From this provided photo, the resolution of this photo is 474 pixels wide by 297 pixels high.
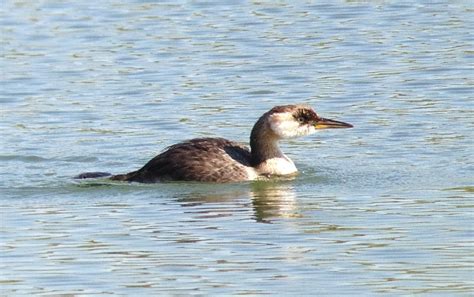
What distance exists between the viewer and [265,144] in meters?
18.5

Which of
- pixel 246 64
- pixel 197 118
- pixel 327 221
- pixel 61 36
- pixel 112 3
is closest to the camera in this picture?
pixel 327 221

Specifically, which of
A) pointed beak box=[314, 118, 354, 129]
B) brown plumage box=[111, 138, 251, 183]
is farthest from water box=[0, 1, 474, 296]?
pointed beak box=[314, 118, 354, 129]

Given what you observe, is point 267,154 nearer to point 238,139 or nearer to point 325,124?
point 325,124

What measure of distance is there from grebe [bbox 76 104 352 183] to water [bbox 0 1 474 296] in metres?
0.20

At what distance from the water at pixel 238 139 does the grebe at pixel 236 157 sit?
20 cm

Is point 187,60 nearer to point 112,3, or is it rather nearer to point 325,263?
point 112,3

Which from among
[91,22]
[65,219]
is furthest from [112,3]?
[65,219]

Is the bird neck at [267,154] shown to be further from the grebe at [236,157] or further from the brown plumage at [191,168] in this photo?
the brown plumage at [191,168]

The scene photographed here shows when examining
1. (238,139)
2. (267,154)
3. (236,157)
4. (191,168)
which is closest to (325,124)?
(267,154)

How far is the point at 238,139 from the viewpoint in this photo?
20281 millimetres

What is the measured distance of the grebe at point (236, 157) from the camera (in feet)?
59.4

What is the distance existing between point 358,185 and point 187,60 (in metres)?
7.77

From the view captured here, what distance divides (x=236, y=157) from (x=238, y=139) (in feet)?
6.34

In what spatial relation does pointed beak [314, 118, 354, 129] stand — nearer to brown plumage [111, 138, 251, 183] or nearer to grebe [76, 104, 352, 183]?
grebe [76, 104, 352, 183]
